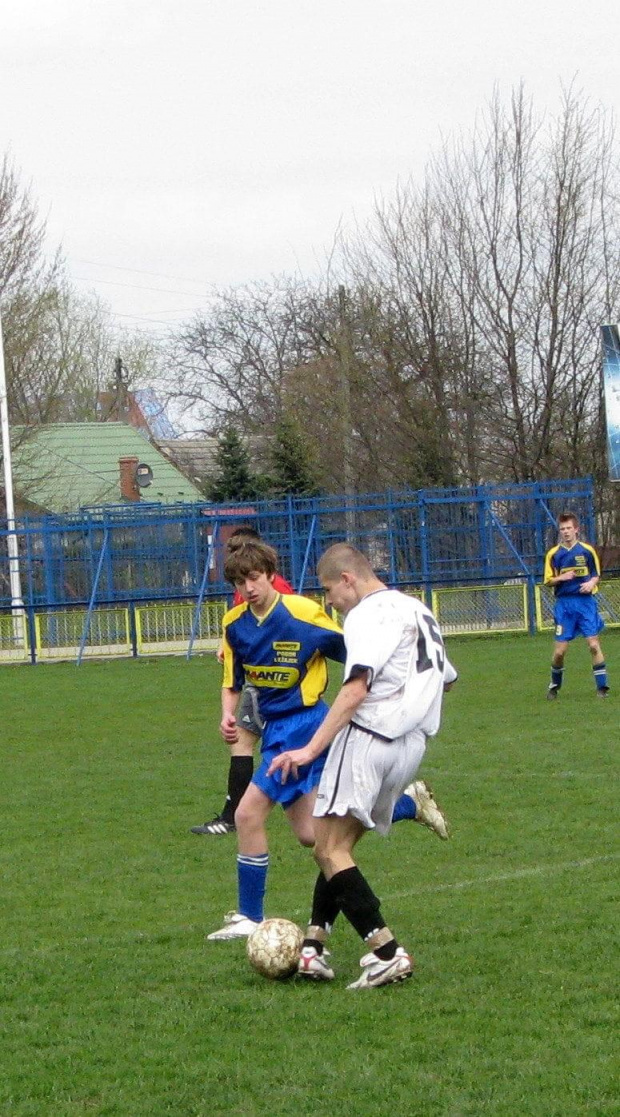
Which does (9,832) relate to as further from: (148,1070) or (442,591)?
(442,591)

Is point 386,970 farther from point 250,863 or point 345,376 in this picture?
point 345,376

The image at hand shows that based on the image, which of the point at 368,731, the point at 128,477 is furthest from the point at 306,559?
the point at 128,477

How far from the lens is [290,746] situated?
6566mm

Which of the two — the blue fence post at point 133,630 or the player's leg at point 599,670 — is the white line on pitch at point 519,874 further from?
the blue fence post at point 133,630

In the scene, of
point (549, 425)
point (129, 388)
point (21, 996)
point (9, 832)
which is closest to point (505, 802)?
point (9, 832)

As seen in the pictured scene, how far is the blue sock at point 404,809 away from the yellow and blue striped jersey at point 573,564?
9.91 m

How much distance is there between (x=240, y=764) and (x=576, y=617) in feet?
26.0

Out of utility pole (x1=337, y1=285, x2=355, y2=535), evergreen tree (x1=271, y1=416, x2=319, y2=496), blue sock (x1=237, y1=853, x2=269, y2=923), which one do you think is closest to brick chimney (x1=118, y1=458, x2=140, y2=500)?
evergreen tree (x1=271, y1=416, x2=319, y2=496)

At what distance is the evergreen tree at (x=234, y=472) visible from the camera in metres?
43.0

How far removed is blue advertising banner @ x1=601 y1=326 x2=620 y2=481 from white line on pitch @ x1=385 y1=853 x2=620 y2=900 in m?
18.1

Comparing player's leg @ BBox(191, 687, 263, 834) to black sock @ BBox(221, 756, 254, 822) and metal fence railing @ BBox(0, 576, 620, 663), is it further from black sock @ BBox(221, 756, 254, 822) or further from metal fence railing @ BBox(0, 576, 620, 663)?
metal fence railing @ BBox(0, 576, 620, 663)

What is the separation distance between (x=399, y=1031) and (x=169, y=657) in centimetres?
2217

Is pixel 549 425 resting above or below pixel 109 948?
above

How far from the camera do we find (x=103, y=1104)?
4578mm
